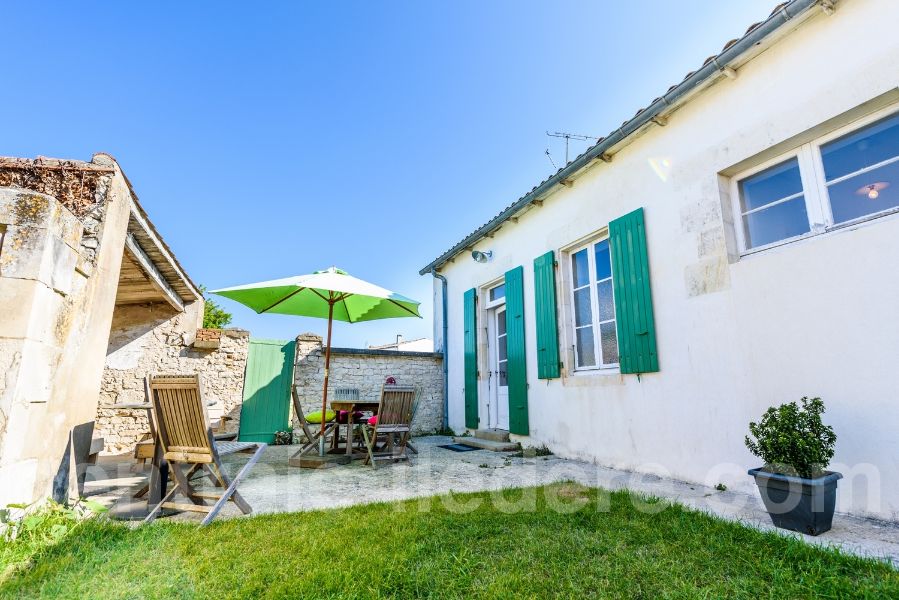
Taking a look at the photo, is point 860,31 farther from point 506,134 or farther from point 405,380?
point 405,380

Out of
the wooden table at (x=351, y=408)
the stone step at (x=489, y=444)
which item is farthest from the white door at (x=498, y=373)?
the wooden table at (x=351, y=408)

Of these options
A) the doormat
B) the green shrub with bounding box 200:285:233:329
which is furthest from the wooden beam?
the green shrub with bounding box 200:285:233:329

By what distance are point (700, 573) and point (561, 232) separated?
4.30 metres

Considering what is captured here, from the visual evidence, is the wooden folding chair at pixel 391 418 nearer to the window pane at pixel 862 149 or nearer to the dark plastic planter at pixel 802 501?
the dark plastic planter at pixel 802 501

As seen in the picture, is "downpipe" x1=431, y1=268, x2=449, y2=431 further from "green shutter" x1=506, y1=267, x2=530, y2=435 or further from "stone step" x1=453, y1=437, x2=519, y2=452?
"green shutter" x1=506, y1=267, x2=530, y2=435

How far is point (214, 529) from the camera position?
240cm

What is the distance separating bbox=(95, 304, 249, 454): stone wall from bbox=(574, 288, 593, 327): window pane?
5351mm

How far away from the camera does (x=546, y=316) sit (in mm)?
5531

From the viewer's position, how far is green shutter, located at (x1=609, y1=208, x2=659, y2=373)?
4.14 meters

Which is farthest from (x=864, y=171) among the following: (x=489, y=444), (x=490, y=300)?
(x=490, y=300)

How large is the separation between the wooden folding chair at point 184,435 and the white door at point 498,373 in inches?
176

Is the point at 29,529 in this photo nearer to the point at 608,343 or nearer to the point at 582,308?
the point at 608,343

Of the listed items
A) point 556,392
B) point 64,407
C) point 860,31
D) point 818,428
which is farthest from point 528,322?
point 64,407

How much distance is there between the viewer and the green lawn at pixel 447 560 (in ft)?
5.43
